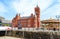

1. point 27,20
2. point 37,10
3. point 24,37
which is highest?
point 37,10

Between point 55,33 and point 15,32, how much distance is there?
454 inches

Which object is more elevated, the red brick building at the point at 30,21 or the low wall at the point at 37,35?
the red brick building at the point at 30,21

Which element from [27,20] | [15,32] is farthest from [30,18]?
[15,32]

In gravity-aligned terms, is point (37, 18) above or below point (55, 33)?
above

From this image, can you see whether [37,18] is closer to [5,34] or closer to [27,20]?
[27,20]

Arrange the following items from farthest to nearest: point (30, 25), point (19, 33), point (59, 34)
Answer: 1. point (30, 25)
2. point (19, 33)
3. point (59, 34)

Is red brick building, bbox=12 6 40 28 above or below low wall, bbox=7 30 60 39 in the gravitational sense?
above

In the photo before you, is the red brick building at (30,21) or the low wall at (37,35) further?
the red brick building at (30,21)

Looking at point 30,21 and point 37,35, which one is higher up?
point 30,21

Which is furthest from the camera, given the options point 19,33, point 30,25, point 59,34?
point 30,25

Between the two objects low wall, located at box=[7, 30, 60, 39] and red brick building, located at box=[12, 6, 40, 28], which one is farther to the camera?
red brick building, located at box=[12, 6, 40, 28]

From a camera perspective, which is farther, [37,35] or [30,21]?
[30,21]

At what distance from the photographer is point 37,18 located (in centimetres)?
5388

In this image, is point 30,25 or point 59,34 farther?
point 30,25
